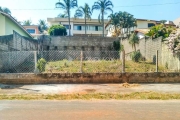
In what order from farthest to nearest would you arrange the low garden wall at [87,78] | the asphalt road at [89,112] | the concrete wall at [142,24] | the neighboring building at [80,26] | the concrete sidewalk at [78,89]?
the neighboring building at [80,26]
the concrete wall at [142,24]
the low garden wall at [87,78]
the concrete sidewalk at [78,89]
the asphalt road at [89,112]

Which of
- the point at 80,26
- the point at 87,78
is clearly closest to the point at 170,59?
the point at 87,78

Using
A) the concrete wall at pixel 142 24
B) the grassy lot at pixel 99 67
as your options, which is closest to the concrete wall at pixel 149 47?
the grassy lot at pixel 99 67

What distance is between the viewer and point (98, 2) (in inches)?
1400

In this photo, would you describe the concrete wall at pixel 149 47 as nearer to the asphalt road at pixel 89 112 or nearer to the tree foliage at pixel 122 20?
the asphalt road at pixel 89 112

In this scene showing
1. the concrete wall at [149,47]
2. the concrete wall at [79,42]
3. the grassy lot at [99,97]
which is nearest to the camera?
the grassy lot at [99,97]

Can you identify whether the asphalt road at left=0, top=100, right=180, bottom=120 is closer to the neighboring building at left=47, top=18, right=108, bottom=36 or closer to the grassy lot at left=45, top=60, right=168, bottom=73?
the grassy lot at left=45, top=60, right=168, bottom=73

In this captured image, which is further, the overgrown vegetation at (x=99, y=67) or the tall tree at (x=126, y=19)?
the tall tree at (x=126, y=19)

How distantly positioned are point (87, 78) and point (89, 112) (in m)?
4.77

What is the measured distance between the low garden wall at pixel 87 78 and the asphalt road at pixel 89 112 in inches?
151

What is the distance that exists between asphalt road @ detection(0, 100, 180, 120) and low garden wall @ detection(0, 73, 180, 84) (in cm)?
383

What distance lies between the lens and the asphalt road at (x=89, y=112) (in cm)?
419

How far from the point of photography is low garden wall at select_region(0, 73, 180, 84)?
923 centimetres

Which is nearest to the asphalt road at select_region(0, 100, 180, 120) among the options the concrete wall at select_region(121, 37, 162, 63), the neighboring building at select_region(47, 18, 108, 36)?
the concrete wall at select_region(121, 37, 162, 63)

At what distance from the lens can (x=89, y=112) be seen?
15.2 ft
